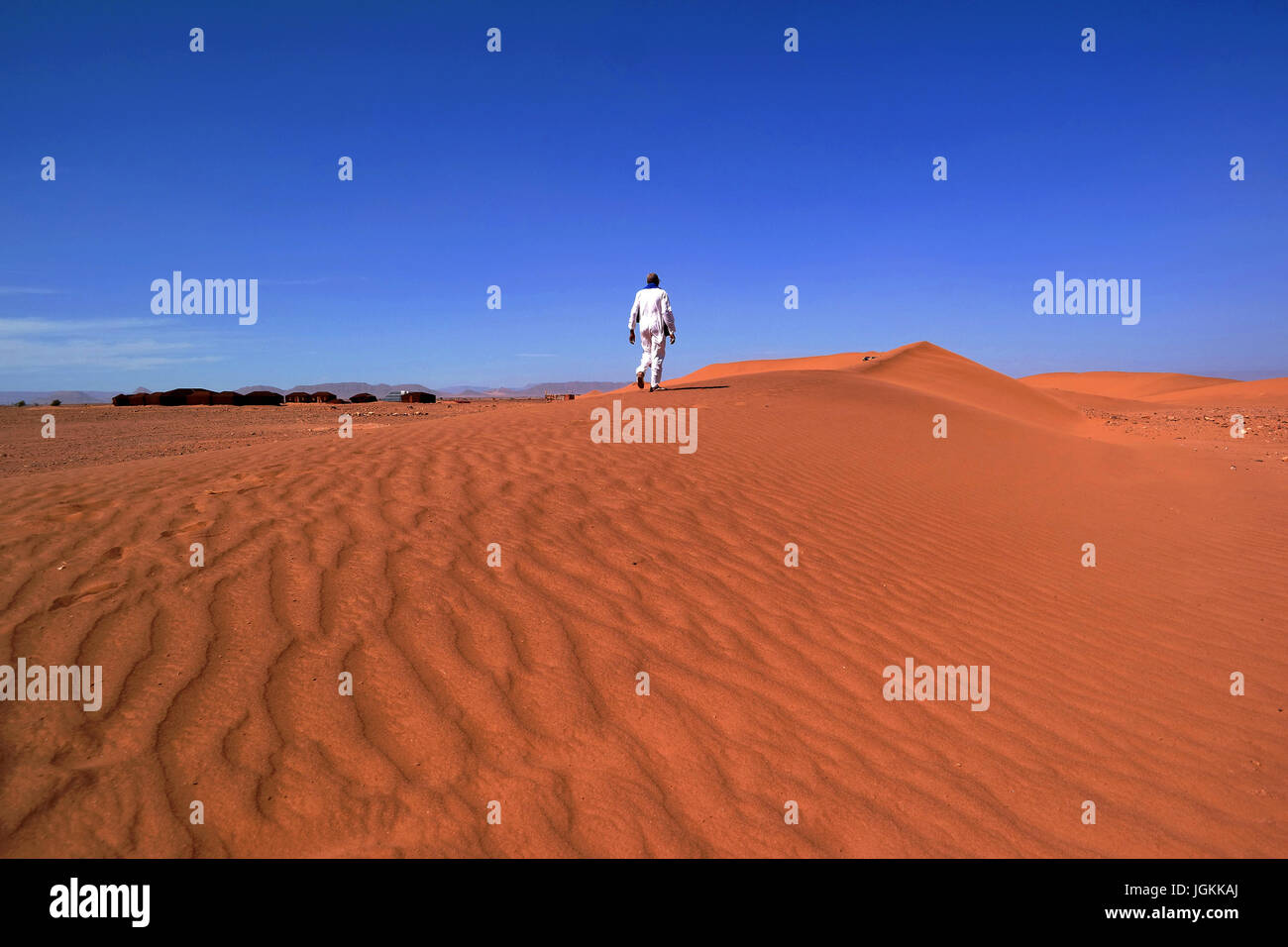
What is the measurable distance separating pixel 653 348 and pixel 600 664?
9.24 meters

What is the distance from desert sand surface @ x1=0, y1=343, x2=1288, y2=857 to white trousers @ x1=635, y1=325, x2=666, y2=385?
214 inches

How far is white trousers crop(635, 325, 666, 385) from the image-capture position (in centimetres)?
1190

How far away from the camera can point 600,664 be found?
11.5ft

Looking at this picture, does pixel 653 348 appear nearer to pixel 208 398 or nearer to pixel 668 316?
pixel 668 316

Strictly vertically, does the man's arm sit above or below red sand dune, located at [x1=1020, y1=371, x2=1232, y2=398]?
below

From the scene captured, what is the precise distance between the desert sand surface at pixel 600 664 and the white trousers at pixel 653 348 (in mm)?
5424

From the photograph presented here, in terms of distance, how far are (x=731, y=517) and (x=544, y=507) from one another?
1698mm

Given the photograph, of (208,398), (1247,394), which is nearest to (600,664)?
(208,398)

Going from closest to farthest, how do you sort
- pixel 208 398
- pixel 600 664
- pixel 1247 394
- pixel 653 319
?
pixel 600 664 → pixel 653 319 → pixel 208 398 → pixel 1247 394

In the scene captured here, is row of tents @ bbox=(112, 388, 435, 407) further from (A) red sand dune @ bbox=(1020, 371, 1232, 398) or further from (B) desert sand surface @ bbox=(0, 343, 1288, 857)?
(A) red sand dune @ bbox=(1020, 371, 1232, 398)

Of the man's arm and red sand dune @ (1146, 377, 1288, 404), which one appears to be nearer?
the man's arm

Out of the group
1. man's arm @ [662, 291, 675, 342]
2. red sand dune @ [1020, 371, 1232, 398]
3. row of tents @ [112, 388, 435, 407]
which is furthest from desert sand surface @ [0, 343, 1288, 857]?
red sand dune @ [1020, 371, 1232, 398]

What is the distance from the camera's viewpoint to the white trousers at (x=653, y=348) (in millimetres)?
11898
